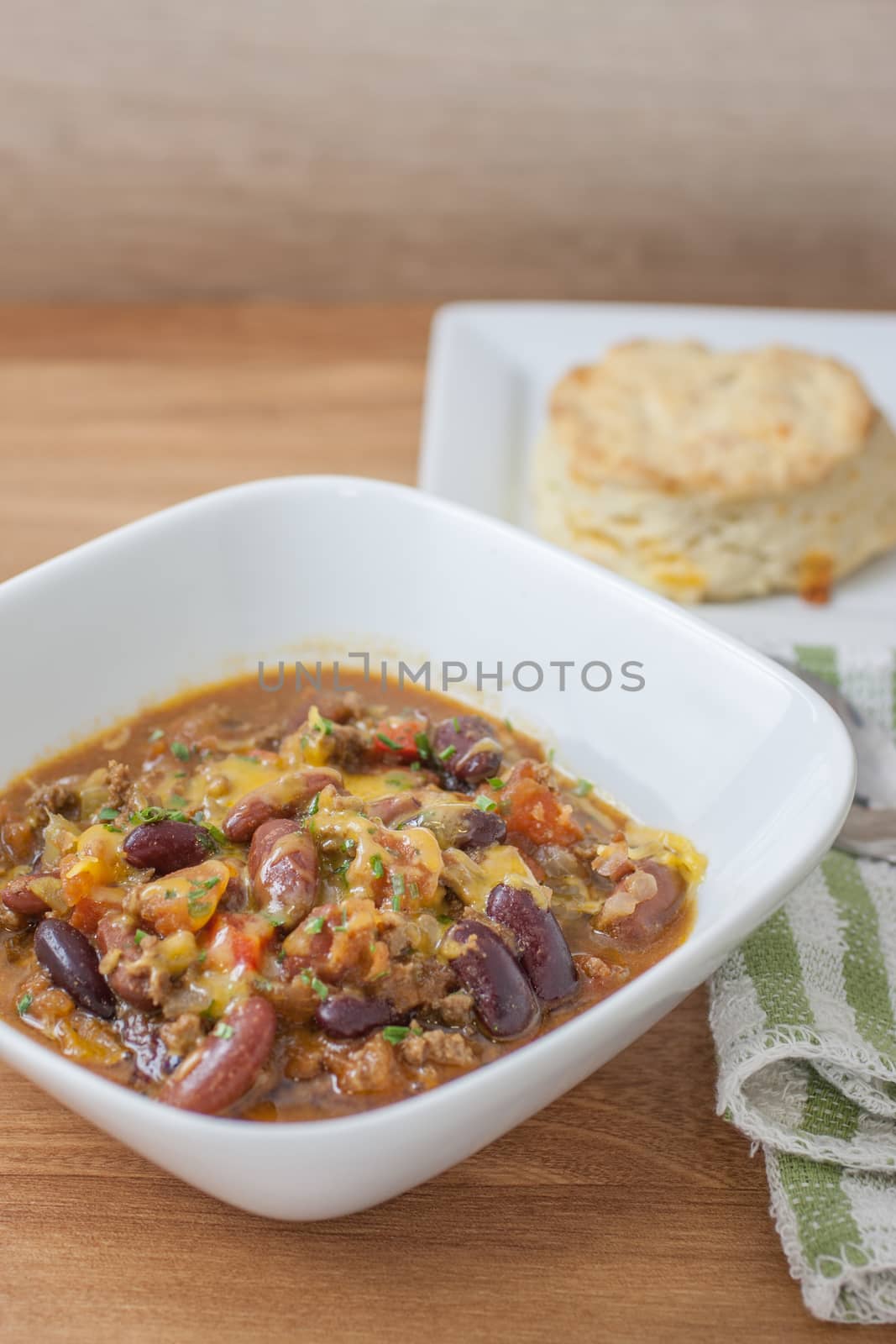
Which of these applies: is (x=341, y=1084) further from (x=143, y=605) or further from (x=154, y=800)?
(x=143, y=605)

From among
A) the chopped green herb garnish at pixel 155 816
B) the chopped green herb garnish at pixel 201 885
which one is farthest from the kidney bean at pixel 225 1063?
the chopped green herb garnish at pixel 155 816

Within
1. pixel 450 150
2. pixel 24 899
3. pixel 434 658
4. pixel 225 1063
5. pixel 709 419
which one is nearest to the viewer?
pixel 225 1063

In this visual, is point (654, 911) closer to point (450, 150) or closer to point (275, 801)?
point (275, 801)

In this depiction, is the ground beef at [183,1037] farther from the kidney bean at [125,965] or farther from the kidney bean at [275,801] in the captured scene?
the kidney bean at [275,801]

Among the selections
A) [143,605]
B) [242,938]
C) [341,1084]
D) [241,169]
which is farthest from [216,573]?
[241,169]

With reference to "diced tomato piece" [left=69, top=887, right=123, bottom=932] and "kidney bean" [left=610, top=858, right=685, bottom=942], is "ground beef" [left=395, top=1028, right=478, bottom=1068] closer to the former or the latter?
→ "kidney bean" [left=610, top=858, right=685, bottom=942]

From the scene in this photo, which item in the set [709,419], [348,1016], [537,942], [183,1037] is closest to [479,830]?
[537,942]
